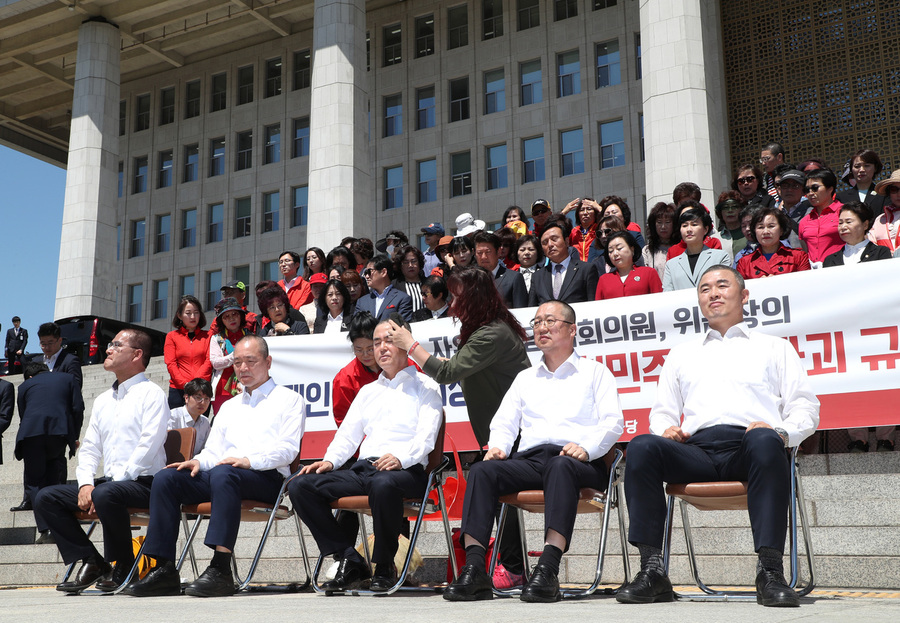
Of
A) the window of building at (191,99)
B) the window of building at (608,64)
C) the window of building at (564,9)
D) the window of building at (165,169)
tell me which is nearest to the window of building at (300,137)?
the window of building at (191,99)

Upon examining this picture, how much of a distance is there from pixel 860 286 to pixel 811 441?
4.24 feet

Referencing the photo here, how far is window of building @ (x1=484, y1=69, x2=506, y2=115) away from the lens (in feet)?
105

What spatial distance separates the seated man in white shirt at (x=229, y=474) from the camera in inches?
240

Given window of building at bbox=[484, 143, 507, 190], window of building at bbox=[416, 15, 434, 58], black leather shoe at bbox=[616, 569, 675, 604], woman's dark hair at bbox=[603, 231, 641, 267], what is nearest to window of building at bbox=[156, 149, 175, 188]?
window of building at bbox=[416, 15, 434, 58]

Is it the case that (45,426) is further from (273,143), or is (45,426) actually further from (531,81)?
(273,143)

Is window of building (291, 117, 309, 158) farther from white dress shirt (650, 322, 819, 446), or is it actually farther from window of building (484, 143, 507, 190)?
white dress shirt (650, 322, 819, 446)

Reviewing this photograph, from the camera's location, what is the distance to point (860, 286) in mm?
7449

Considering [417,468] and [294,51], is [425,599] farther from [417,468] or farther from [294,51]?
[294,51]

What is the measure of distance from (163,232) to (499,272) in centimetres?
3079

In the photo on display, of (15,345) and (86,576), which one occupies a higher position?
(15,345)

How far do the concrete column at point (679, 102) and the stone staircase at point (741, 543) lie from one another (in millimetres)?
10603

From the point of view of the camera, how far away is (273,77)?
36625 millimetres

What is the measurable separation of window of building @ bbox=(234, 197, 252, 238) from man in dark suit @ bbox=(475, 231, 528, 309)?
2716 centimetres

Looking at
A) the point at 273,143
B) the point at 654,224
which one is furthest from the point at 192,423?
the point at 273,143
